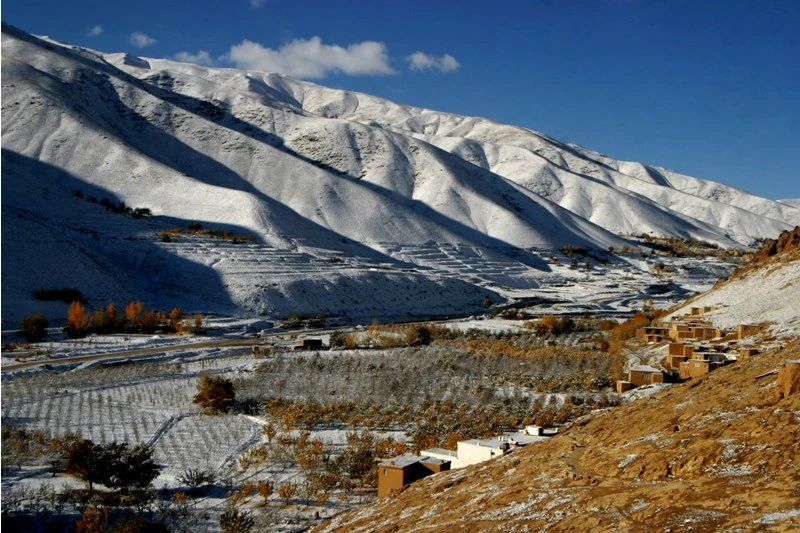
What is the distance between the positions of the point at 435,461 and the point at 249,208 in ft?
228

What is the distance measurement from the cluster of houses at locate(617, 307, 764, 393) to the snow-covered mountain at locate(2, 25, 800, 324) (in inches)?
1188

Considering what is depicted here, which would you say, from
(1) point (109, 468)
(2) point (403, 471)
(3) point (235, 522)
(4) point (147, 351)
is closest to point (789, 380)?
(2) point (403, 471)

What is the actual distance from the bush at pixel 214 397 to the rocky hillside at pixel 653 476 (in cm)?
1345

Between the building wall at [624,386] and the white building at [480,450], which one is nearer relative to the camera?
the white building at [480,450]

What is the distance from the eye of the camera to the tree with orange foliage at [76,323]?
139 ft

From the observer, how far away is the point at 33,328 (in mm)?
40438

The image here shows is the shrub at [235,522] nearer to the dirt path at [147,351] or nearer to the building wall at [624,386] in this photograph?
the building wall at [624,386]

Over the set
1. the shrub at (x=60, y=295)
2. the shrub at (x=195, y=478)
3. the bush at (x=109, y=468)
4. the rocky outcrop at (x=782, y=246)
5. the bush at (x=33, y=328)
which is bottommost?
the shrub at (x=195, y=478)

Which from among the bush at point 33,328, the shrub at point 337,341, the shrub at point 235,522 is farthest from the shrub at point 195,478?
the bush at point 33,328

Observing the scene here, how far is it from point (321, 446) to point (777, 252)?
27701mm

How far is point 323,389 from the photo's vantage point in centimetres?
2842

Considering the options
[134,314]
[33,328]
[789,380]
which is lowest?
[33,328]

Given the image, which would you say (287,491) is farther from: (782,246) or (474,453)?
(782,246)

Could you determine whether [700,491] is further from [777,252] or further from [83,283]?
[83,283]
